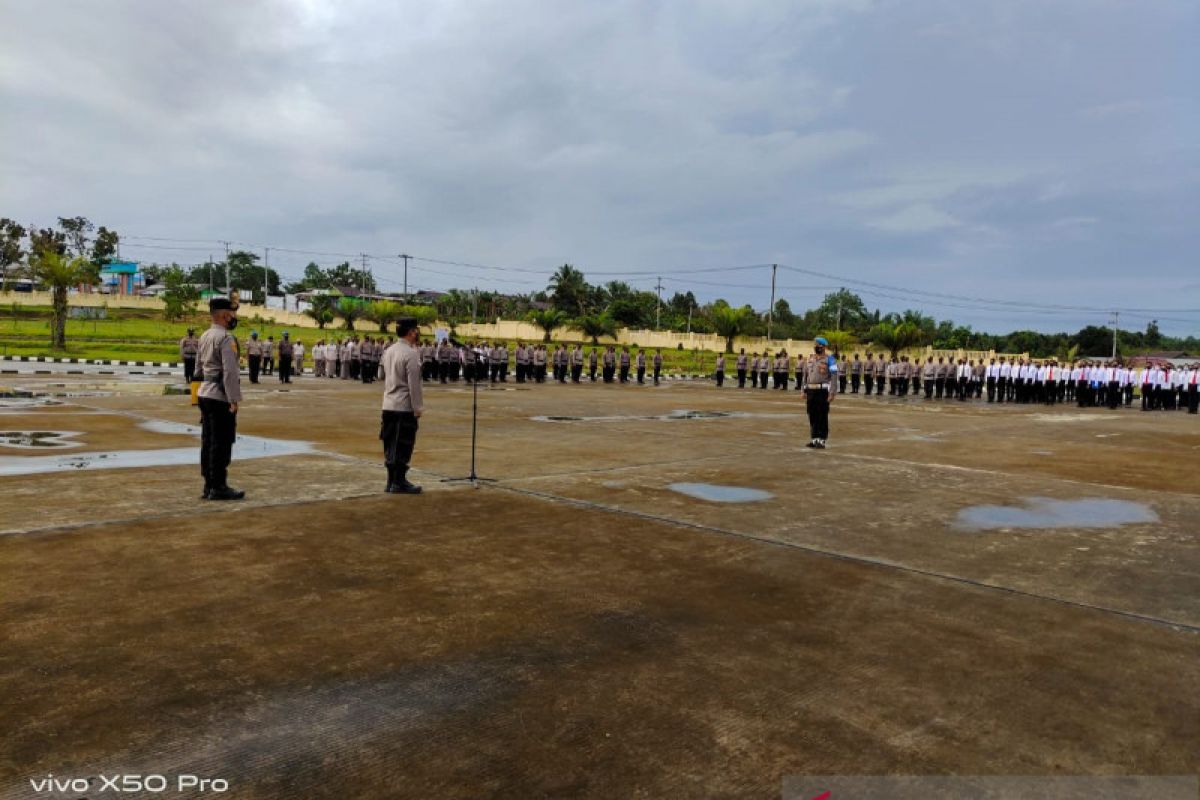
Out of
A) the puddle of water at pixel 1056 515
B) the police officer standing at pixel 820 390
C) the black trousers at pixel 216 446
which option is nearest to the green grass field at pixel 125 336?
the police officer standing at pixel 820 390

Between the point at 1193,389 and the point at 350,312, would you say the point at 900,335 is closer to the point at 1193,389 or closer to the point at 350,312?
the point at 1193,389

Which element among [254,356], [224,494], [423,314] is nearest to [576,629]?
[224,494]

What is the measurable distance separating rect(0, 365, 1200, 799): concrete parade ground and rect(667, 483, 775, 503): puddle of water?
61 millimetres

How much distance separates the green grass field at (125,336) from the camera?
36.2 meters

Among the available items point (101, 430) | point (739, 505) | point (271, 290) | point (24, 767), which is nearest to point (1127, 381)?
point (739, 505)

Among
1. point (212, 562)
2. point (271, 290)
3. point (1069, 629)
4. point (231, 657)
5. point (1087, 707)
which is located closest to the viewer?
point (1087, 707)

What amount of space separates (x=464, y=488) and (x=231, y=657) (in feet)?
13.4

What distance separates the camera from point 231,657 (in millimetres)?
3484

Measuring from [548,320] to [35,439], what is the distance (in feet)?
179

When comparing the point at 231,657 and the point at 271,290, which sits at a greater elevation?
the point at 271,290

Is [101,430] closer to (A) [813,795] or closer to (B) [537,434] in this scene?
(B) [537,434]

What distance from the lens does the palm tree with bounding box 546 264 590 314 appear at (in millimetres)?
74375

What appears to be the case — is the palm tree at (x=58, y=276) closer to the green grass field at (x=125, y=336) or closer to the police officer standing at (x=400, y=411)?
the green grass field at (x=125, y=336)

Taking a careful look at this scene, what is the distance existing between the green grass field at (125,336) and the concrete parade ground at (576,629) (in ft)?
80.6
